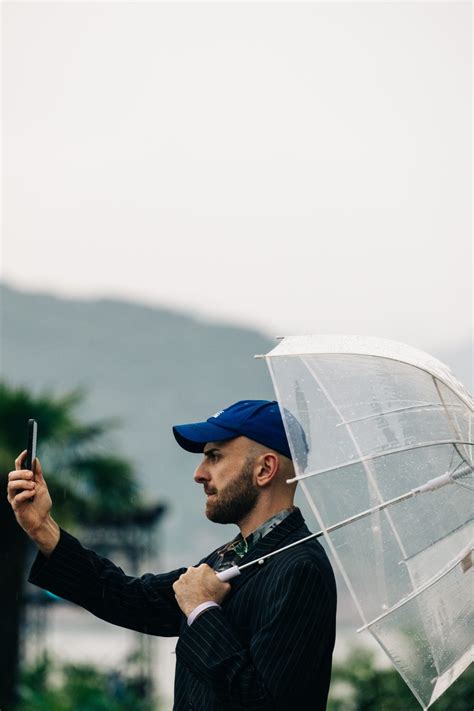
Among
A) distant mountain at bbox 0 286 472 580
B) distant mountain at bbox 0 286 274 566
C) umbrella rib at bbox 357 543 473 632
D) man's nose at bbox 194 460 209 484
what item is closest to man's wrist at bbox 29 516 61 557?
man's nose at bbox 194 460 209 484

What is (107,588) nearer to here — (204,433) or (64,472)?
(204,433)

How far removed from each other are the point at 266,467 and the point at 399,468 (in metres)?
0.29

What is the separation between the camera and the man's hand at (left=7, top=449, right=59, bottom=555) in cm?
237

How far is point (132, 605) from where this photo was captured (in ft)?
8.41

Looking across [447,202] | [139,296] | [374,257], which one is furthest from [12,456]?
[139,296]

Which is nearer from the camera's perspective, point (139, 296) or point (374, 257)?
point (374, 257)

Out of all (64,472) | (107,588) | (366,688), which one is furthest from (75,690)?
(107,588)

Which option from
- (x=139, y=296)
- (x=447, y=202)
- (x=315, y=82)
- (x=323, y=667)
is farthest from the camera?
(x=139, y=296)

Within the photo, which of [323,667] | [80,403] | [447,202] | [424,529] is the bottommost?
[323,667]

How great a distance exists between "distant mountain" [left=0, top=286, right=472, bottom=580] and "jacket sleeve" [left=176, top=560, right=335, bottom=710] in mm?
110758

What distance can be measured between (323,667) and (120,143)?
395 feet

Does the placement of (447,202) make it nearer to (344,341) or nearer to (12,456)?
(12,456)

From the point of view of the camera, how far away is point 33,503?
2.41m

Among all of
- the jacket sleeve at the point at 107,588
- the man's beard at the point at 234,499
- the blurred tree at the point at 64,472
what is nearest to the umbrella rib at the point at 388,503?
the man's beard at the point at 234,499
